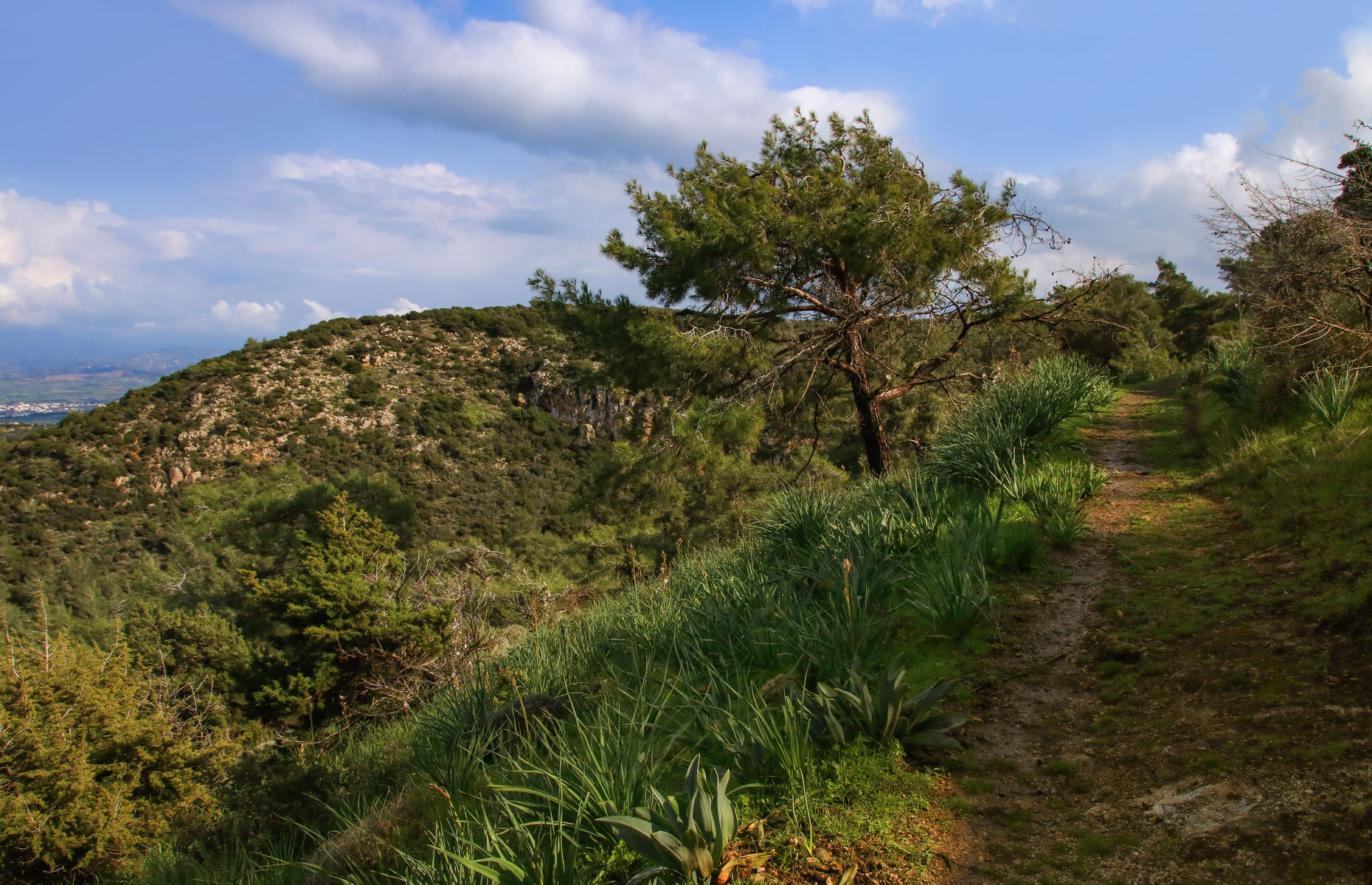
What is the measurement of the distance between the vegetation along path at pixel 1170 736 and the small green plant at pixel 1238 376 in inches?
160

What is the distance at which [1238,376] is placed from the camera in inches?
302

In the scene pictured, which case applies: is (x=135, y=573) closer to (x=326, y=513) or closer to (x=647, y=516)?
(x=326, y=513)

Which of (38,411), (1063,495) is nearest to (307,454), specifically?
(1063,495)

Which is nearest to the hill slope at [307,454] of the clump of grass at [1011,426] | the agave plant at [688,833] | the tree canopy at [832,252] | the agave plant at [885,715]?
the tree canopy at [832,252]

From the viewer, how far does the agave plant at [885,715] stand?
269cm

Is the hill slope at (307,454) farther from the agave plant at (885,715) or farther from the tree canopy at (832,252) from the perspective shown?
the agave plant at (885,715)

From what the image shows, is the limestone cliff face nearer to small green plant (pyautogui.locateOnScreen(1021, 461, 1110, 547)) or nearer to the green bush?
the green bush

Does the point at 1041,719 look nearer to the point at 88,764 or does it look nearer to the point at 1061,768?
the point at 1061,768

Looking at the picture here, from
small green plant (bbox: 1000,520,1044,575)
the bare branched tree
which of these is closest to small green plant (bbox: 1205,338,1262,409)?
the bare branched tree

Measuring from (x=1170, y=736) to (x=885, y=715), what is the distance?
3.34 ft

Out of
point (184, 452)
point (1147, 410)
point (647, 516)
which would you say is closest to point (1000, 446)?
Result: point (1147, 410)

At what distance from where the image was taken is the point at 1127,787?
2.26m

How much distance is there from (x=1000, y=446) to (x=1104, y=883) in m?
5.29

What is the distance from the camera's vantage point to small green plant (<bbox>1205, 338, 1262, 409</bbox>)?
734 centimetres
